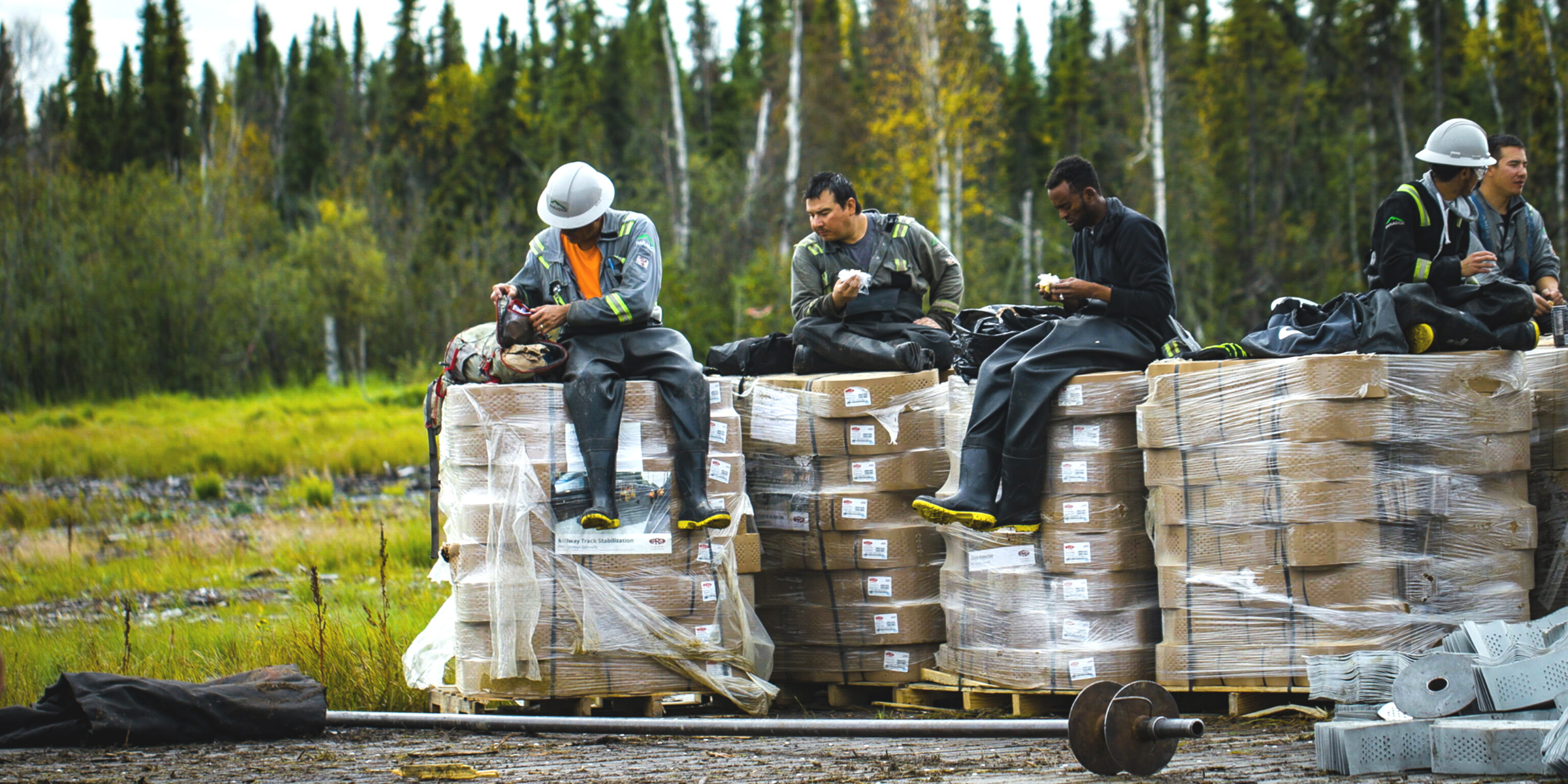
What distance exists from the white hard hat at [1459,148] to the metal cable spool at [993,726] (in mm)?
2859

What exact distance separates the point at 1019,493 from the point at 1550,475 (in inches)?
88.1

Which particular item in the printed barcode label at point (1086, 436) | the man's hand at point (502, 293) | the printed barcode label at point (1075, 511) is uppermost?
the man's hand at point (502, 293)

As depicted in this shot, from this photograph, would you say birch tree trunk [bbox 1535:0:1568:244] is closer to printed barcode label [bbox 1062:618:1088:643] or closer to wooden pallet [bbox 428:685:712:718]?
printed barcode label [bbox 1062:618:1088:643]

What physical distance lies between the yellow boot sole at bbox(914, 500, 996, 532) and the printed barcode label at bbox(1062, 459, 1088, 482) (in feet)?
1.15

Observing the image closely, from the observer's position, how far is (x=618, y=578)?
6238mm

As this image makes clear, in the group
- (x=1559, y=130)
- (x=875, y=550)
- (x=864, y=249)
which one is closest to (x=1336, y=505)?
(x=875, y=550)

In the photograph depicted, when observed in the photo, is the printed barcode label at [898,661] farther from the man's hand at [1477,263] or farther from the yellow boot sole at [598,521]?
the man's hand at [1477,263]

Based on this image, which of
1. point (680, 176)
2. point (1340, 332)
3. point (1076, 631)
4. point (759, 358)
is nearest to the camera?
point (1340, 332)

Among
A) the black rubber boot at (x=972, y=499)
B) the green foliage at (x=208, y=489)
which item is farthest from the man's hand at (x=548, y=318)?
the green foliage at (x=208, y=489)

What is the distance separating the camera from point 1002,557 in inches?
247

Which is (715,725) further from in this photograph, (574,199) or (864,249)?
(864,249)

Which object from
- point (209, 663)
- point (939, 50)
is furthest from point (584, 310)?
point (939, 50)

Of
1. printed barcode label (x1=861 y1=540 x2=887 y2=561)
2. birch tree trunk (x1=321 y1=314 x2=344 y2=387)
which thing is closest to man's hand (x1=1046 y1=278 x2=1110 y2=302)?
printed barcode label (x1=861 y1=540 x2=887 y2=561)

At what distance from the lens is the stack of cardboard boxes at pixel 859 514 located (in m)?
A: 6.82
